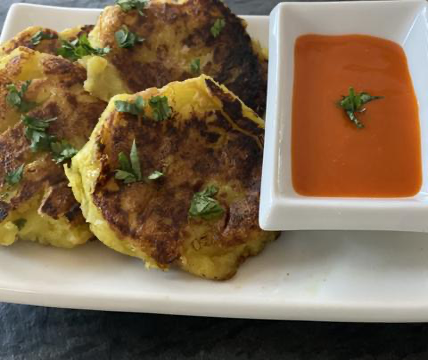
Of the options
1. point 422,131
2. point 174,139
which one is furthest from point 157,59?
point 422,131

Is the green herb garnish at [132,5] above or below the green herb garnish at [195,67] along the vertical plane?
above

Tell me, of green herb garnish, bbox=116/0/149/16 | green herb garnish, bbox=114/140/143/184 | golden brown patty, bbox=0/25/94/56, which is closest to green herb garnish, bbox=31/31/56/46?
golden brown patty, bbox=0/25/94/56

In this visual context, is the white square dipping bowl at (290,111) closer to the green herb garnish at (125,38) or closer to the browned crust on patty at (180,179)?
the browned crust on patty at (180,179)

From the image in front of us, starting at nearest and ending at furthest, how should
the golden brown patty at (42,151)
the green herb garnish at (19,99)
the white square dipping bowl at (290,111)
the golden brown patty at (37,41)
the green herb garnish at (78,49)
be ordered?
the white square dipping bowl at (290,111) → the golden brown patty at (42,151) → the green herb garnish at (19,99) → the green herb garnish at (78,49) → the golden brown patty at (37,41)

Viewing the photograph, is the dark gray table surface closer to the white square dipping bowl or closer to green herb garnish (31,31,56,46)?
the white square dipping bowl

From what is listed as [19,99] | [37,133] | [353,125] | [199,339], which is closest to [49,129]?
[37,133]

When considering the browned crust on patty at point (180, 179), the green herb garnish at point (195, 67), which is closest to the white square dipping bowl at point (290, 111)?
the browned crust on patty at point (180, 179)

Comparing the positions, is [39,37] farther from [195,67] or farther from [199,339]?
[199,339]
